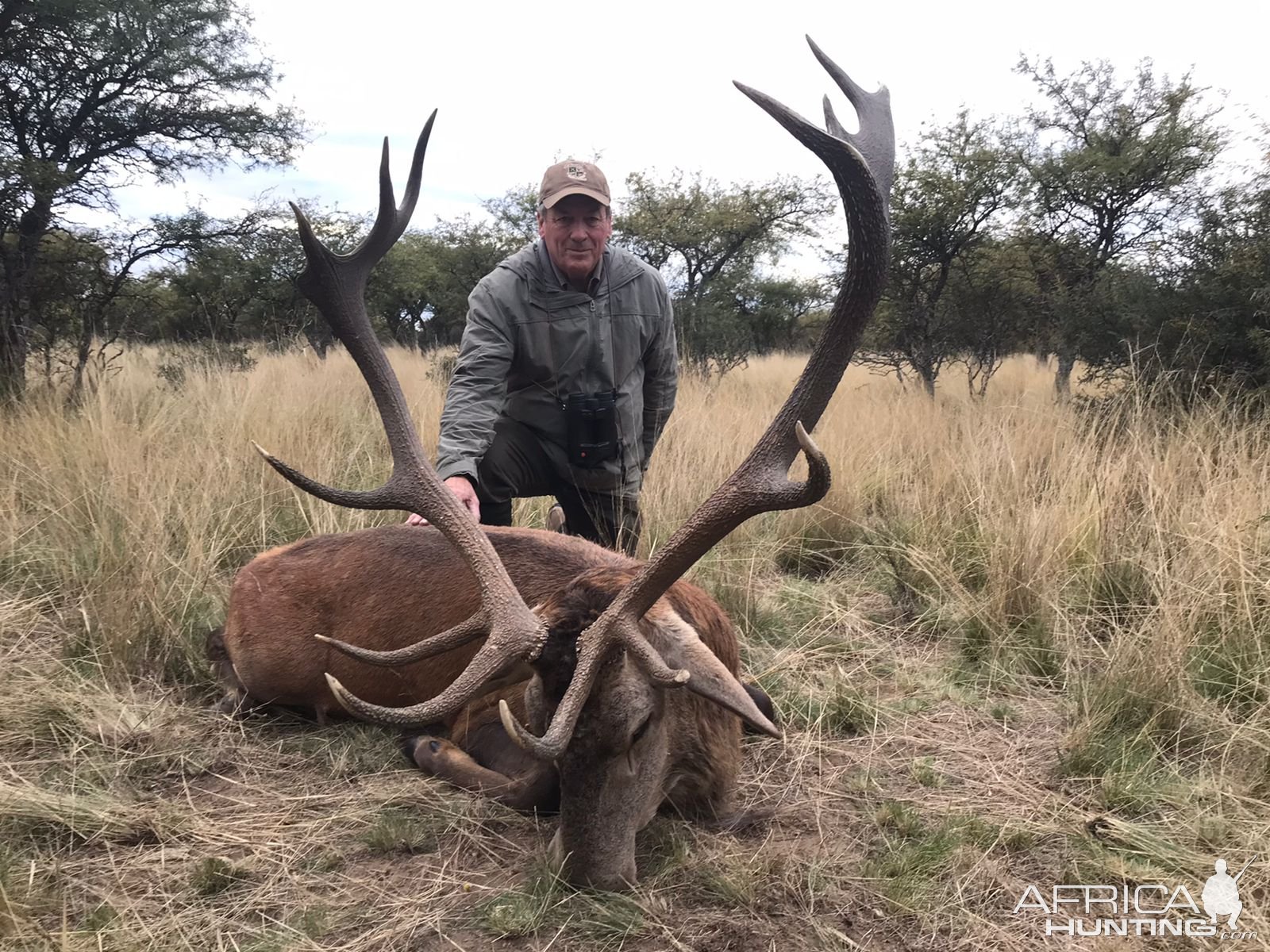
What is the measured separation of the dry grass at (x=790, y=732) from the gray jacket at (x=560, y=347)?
80cm

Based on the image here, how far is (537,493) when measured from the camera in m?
4.99

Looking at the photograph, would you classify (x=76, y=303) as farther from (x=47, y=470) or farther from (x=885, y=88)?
(x=885, y=88)

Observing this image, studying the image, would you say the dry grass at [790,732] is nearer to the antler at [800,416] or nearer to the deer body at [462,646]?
the deer body at [462,646]

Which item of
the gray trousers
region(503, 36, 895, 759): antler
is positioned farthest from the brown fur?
the gray trousers

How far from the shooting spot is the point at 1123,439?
5.78 m

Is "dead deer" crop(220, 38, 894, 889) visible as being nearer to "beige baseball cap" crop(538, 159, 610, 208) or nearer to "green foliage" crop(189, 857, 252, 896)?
"green foliage" crop(189, 857, 252, 896)

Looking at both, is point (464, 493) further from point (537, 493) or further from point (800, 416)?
point (800, 416)

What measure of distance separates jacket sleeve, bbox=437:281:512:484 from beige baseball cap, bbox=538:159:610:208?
2.07 ft

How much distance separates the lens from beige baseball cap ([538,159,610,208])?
4293 millimetres

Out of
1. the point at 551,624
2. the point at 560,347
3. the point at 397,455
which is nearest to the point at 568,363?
the point at 560,347

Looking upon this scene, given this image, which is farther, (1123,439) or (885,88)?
(1123,439)

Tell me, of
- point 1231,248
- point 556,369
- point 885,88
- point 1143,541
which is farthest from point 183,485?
point 1231,248

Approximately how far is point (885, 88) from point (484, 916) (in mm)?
A: 2773

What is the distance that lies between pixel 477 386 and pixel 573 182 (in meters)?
1.21
